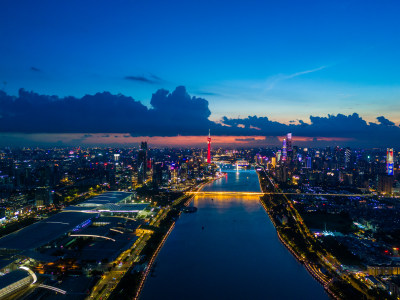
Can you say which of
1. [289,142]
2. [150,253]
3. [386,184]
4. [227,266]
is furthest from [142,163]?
[289,142]

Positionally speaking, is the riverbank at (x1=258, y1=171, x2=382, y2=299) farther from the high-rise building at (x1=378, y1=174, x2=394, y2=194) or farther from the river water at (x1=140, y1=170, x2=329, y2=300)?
the high-rise building at (x1=378, y1=174, x2=394, y2=194)

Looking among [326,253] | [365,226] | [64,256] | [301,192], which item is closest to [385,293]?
[326,253]

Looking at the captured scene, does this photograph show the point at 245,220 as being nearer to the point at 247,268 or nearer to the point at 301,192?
the point at 247,268

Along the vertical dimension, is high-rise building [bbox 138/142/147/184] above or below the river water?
above

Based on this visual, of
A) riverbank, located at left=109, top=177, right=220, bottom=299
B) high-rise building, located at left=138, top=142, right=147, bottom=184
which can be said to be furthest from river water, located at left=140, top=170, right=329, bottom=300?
high-rise building, located at left=138, top=142, right=147, bottom=184

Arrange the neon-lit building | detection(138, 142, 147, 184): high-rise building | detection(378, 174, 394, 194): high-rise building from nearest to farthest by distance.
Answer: detection(378, 174, 394, 194): high-rise building < detection(138, 142, 147, 184): high-rise building < the neon-lit building

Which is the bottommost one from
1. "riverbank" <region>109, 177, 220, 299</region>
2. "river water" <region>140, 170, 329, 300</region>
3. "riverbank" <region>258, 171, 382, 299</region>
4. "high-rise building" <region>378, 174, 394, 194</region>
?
"river water" <region>140, 170, 329, 300</region>

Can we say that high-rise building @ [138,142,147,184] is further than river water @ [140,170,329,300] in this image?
Yes

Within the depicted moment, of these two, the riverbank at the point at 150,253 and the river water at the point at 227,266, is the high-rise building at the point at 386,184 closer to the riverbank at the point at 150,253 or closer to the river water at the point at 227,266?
the river water at the point at 227,266
